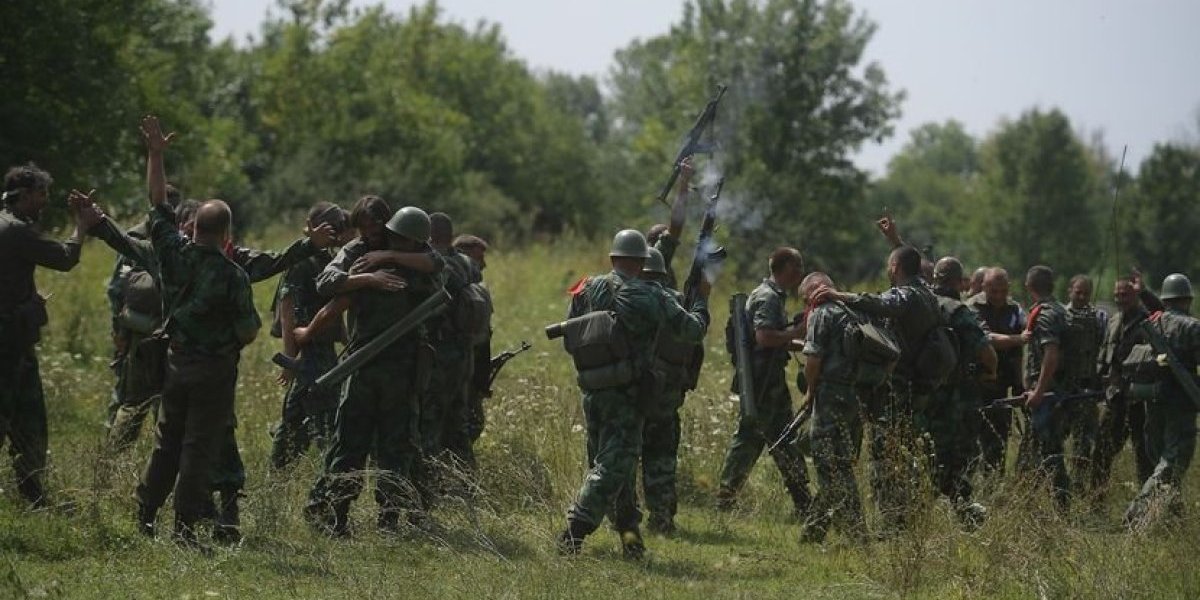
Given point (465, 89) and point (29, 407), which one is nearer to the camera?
point (29, 407)

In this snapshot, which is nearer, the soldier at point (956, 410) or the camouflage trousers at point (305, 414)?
the camouflage trousers at point (305, 414)

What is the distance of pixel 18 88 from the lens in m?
17.7

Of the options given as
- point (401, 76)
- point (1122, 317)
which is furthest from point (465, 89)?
point (1122, 317)

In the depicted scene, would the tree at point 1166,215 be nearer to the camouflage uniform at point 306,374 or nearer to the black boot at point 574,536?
the camouflage uniform at point 306,374

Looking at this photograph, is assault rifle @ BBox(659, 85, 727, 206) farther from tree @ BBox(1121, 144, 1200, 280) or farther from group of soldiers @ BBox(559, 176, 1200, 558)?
tree @ BBox(1121, 144, 1200, 280)

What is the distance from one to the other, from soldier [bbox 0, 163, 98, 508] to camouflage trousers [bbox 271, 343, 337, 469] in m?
1.73

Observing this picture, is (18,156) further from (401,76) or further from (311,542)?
(401,76)

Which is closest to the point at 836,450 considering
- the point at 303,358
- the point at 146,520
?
the point at 303,358

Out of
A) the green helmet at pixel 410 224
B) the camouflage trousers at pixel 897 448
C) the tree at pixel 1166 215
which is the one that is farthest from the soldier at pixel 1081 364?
the tree at pixel 1166 215

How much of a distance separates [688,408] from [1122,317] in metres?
3.85

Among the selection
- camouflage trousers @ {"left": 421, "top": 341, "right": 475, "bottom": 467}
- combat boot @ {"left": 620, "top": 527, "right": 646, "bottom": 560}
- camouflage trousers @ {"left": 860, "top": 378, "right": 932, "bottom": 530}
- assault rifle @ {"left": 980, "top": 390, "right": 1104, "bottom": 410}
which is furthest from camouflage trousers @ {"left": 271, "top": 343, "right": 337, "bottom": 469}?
assault rifle @ {"left": 980, "top": 390, "right": 1104, "bottom": 410}

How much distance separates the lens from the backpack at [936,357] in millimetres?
11078

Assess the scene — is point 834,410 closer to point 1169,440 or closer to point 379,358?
point 379,358

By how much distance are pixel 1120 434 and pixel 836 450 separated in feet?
14.1
